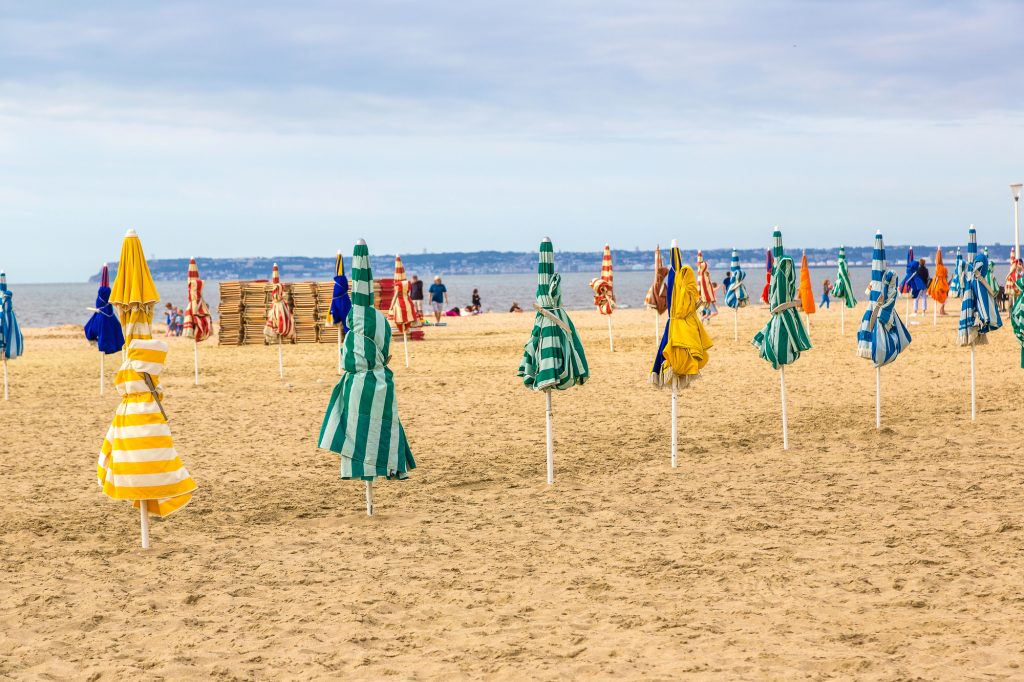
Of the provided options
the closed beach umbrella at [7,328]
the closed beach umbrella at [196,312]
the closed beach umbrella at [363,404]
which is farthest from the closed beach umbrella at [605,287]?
the closed beach umbrella at [363,404]

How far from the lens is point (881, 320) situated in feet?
41.7

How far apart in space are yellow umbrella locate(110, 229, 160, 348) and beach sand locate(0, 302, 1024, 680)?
1.89 m

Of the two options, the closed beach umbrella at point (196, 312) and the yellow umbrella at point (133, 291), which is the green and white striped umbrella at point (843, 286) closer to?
the closed beach umbrella at point (196, 312)

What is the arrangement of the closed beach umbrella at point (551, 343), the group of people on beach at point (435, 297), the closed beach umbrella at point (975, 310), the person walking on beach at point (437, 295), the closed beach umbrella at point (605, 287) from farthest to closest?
the person walking on beach at point (437, 295) → the group of people on beach at point (435, 297) → the closed beach umbrella at point (605, 287) → the closed beach umbrella at point (975, 310) → the closed beach umbrella at point (551, 343)

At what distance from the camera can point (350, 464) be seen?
8.85 metres

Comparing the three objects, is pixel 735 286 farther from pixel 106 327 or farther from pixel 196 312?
pixel 106 327

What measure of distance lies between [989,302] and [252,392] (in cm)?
1235

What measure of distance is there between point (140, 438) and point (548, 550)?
132 inches

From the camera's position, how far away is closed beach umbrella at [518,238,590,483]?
10.3 meters

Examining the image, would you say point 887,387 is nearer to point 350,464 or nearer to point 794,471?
point 794,471

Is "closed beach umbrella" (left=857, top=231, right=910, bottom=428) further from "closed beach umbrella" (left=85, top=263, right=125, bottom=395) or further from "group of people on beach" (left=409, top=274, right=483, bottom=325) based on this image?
"group of people on beach" (left=409, top=274, right=483, bottom=325)

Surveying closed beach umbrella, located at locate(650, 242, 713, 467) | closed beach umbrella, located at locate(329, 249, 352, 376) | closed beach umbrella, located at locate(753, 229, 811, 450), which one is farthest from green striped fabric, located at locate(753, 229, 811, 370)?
closed beach umbrella, located at locate(329, 249, 352, 376)

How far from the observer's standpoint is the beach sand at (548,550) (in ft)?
20.2

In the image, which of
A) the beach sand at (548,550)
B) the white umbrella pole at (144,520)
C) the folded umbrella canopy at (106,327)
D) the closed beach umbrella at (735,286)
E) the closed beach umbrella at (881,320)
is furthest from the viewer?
the closed beach umbrella at (735,286)
